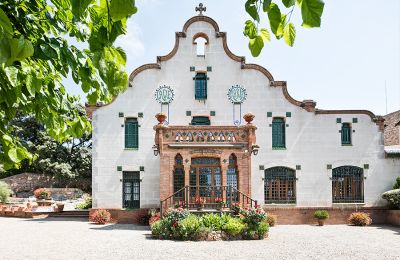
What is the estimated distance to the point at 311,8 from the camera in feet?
Result: 6.06

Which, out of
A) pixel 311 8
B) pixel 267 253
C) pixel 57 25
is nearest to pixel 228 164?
pixel 267 253

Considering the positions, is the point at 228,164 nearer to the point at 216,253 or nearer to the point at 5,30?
the point at 216,253

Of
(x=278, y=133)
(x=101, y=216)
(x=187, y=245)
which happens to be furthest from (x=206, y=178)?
(x=187, y=245)

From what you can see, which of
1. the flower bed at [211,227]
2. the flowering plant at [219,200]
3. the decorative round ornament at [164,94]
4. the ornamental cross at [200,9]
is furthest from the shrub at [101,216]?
the ornamental cross at [200,9]

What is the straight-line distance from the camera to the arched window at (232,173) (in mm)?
19844

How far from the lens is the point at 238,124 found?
21938 mm

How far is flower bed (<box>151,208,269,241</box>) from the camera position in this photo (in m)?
15.4

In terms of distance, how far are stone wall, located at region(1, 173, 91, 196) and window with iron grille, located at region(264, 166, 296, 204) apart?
23.4 metres

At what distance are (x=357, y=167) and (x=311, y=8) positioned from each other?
22.1 meters

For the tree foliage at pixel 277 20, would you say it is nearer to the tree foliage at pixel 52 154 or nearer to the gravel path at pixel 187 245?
the gravel path at pixel 187 245

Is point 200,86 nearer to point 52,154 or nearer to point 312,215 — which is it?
point 312,215

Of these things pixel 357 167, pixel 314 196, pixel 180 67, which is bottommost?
pixel 314 196

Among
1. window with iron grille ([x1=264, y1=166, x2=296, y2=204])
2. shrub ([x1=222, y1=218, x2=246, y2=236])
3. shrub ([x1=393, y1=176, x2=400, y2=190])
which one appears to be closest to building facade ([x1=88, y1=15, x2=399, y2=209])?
window with iron grille ([x1=264, y1=166, x2=296, y2=204])

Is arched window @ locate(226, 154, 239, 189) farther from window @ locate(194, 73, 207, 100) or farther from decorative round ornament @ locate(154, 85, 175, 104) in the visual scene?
decorative round ornament @ locate(154, 85, 175, 104)
